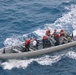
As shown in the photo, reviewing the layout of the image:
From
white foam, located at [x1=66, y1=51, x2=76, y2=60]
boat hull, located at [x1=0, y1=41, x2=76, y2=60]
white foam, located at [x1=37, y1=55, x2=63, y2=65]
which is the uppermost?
boat hull, located at [x1=0, y1=41, x2=76, y2=60]

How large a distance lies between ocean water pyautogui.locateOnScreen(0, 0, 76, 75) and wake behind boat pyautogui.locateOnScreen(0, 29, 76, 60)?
30.6 inches

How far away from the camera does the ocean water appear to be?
5017cm

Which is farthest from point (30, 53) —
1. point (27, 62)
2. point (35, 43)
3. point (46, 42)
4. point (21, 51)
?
point (46, 42)

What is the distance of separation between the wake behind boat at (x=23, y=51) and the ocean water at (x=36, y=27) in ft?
2.55

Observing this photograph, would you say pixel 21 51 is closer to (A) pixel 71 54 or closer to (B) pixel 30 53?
(B) pixel 30 53

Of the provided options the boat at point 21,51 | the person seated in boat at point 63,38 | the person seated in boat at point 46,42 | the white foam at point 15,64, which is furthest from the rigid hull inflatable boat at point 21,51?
the person seated in boat at point 63,38

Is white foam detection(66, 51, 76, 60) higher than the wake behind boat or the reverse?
the reverse

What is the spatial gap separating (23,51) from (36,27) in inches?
455

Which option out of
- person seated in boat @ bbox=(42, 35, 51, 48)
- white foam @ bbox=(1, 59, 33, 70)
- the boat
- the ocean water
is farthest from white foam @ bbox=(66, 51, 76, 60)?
white foam @ bbox=(1, 59, 33, 70)

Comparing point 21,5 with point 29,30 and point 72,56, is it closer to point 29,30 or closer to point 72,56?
point 29,30

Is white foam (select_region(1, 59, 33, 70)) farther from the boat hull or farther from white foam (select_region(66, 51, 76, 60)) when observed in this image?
white foam (select_region(66, 51, 76, 60))

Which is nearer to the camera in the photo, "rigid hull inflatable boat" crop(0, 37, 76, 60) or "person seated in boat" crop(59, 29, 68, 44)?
"rigid hull inflatable boat" crop(0, 37, 76, 60)

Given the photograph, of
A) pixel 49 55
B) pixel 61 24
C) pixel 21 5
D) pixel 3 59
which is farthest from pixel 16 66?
pixel 21 5

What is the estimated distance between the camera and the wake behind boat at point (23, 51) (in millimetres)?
51344
